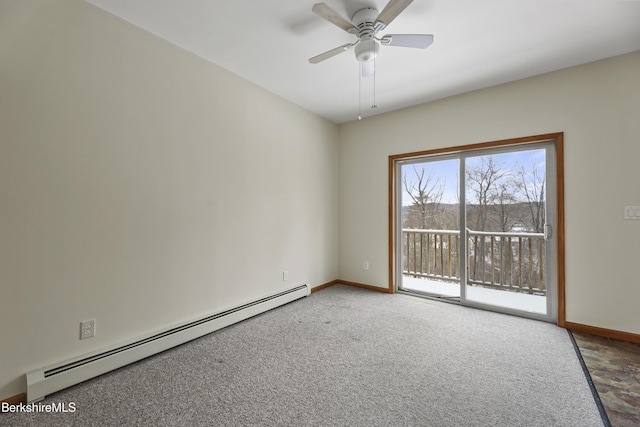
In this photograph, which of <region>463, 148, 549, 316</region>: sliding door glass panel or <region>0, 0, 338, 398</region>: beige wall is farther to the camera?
<region>463, 148, 549, 316</region>: sliding door glass panel

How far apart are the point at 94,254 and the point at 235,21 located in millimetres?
1997

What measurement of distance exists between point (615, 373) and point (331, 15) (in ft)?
10.4

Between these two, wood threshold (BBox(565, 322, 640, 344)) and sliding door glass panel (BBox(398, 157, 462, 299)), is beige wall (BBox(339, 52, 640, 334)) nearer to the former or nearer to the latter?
wood threshold (BBox(565, 322, 640, 344))

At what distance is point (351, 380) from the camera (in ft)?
5.96

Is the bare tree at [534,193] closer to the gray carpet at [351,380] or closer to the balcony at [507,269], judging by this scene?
the balcony at [507,269]

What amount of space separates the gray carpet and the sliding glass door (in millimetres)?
633

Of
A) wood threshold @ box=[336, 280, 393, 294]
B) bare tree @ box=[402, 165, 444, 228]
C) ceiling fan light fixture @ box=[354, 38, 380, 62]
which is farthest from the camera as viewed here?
wood threshold @ box=[336, 280, 393, 294]

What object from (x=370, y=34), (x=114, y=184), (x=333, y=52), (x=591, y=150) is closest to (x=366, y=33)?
(x=370, y=34)

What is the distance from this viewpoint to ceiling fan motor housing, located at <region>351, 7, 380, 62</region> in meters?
1.90

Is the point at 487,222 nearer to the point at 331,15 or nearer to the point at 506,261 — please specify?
the point at 506,261

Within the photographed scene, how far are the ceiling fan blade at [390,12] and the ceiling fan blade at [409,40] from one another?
3.6 inches

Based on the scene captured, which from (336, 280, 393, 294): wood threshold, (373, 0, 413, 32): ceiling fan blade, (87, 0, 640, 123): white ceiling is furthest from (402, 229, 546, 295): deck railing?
(373, 0, 413, 32): ceiling fan blade

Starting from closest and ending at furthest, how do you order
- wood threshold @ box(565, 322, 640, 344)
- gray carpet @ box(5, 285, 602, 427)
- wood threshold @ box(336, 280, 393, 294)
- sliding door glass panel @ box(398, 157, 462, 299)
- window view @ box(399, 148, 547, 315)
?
→ 1. gray carpet @ box(5, 285, 602, 427)
2. wood threshold @ box(565, 322, 640, 344)
3. window view @ box(399, 148, 547, 315)
4. sliding door glass panel @ box(398, 157, 462, 299)
5. wood threshold @ box(336, 280, 393, 294)

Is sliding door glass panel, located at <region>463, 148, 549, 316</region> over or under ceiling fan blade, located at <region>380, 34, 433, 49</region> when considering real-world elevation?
under
